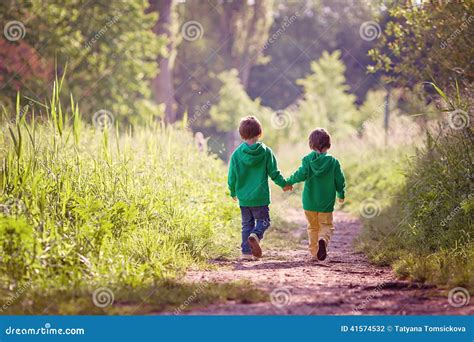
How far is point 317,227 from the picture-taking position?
710cm

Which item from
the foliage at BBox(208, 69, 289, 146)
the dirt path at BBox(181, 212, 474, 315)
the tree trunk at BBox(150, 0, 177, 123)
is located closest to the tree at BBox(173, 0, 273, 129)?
the foliage at BBox(208, 69, 289, 146)

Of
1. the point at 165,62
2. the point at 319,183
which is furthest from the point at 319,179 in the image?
the point at 165,62

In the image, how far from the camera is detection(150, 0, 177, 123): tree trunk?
20531mm

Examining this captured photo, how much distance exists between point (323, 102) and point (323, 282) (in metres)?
A: 25.7

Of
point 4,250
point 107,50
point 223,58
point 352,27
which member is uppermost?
point 352,27

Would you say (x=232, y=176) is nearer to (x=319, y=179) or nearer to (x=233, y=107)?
(x=319, y=179)

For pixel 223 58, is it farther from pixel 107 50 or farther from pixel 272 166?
pixel 272 166

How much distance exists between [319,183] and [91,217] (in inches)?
92.8

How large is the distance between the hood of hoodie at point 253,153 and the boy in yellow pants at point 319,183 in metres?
0.38

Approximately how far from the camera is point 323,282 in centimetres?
565

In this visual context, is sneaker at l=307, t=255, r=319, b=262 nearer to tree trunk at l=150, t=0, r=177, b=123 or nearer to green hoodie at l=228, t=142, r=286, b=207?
green hoodie at l=228, t=142, r=286, b=207

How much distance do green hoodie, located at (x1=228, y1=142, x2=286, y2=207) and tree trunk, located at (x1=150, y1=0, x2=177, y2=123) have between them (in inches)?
519

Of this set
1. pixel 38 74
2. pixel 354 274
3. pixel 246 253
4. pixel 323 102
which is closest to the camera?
pixel 354 274

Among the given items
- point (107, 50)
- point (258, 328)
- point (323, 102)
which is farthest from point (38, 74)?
point (323, 102)
